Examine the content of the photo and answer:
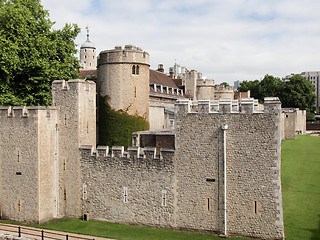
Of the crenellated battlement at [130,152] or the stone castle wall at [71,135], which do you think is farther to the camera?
the stone castle wall at [71,135]

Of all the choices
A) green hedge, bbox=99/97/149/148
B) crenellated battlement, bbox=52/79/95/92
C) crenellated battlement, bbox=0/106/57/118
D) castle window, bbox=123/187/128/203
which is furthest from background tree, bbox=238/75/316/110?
crenellated battlement, bbox=0/106/57/118

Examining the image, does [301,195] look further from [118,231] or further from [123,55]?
[123,55]

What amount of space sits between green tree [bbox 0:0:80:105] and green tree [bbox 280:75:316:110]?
233ft

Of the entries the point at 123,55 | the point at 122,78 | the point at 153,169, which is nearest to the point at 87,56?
the point at 123,55

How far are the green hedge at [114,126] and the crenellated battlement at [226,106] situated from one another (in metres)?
7.66

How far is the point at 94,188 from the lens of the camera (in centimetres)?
1816

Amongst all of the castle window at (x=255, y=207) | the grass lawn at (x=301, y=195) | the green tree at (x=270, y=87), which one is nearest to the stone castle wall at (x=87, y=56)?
the green tree at (x=270, y=87)

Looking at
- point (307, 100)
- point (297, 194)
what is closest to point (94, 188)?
point (297, 194)

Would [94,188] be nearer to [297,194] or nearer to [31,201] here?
[31,201]

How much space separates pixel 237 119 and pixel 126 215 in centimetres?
757

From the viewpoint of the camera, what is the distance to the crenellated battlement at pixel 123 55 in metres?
23.3

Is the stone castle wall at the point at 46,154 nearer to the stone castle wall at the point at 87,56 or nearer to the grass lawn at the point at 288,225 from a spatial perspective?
the grass lawn at the point at 288,225

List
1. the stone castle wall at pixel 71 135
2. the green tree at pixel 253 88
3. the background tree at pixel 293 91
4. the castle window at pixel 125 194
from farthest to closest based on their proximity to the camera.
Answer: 1. the green tree at pixel 253 88
2. the background tree at pixel 293 91
3. the stone castle wall at pixel 71 135
4. the castle window at pixel 125 194

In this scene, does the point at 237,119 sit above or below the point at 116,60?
below
